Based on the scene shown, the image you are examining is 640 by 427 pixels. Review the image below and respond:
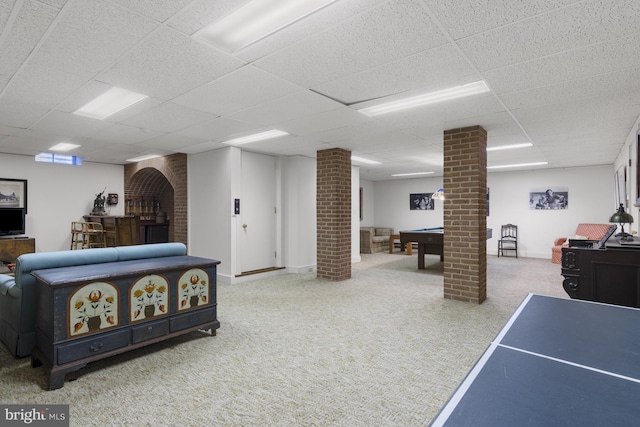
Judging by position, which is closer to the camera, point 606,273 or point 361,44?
point 361,44

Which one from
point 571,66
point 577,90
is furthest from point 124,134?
point 577,90

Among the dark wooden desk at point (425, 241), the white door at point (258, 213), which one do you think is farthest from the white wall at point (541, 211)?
the white door at point (258, 213)

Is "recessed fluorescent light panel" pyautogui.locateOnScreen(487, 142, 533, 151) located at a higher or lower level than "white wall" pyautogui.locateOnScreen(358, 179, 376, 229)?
higher

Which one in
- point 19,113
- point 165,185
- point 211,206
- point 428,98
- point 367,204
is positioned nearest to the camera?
point 428,98

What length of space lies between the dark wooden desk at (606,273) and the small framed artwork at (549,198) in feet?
22.3

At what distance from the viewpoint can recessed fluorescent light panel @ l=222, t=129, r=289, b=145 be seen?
509 centimetres

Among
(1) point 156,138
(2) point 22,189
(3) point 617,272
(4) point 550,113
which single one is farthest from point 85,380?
(2) point 22,189

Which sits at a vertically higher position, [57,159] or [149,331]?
[57,159]

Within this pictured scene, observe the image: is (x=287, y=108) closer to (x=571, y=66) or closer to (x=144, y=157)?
(x=571, y=66)

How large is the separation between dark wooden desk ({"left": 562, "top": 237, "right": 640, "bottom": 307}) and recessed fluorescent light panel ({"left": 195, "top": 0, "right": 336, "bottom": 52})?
10.8 feet

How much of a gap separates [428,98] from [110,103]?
352 cm

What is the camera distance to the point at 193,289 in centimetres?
341

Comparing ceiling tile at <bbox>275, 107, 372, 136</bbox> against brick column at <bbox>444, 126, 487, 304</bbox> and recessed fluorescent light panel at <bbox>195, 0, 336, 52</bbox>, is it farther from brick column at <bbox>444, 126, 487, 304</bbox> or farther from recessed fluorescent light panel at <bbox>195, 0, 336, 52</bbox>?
recessed fluorescent light panel at <bbox>195, 0, 336, 52</bbox>

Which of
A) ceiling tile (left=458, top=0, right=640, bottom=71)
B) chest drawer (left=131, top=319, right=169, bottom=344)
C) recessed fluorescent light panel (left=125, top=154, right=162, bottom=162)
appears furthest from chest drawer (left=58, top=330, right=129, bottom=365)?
recessed fluorescent light panel (left=125, top=154, right=162, bottom=162)
